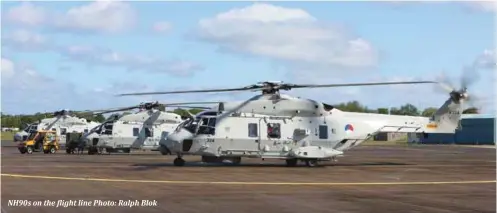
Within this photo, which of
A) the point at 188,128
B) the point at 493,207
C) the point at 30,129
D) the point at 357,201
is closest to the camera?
the point at 493,207

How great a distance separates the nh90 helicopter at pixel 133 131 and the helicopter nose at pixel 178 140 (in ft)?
59.5

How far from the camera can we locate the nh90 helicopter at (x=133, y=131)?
162ft

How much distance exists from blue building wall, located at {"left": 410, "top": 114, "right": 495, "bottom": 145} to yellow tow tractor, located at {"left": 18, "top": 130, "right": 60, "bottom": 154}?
207ft

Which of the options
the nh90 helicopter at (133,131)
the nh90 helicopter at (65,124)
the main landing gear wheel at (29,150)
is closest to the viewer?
the nh90 helicopter at (133,131)

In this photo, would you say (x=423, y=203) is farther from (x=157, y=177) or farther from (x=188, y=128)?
(x=188, y=128)

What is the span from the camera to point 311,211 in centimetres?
1395

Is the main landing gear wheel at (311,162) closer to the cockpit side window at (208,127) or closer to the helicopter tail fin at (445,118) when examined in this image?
the cockpit side window at (208,127)

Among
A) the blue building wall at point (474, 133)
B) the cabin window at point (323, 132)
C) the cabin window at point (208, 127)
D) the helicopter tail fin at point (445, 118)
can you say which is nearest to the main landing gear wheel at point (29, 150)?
the cabin window at point (208, 127)

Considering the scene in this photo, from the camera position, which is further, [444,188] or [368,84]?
[368,84]

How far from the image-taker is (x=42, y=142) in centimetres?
5306

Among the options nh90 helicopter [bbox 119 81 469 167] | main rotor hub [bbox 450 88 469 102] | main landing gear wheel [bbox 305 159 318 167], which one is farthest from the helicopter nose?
main rotor hub [bbox 450 88 469 102]

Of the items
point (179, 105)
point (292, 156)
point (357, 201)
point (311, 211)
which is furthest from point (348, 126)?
point (311, 211)

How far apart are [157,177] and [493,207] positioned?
1217 centimetres

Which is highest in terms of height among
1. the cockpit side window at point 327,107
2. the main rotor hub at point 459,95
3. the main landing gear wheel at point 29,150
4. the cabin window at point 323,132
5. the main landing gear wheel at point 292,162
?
the main rotor hub at point 459,95
